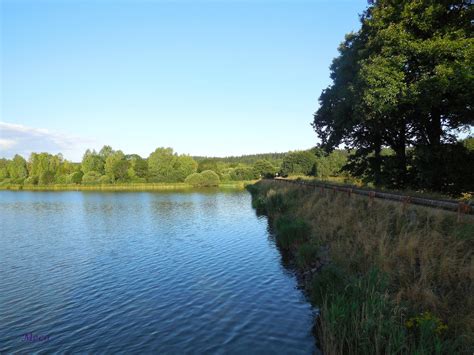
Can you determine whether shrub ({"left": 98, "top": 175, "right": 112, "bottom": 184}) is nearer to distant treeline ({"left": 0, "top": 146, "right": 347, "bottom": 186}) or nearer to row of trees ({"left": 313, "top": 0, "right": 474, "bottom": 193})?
distant treeline ({"left": 0, "top": 146, "right": 347, "bottom": 186})

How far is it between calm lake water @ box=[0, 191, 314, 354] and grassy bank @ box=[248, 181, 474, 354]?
1.78 m

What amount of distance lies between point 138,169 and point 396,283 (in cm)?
14918

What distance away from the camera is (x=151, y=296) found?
584 inches

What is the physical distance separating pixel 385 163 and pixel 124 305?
1030 inches

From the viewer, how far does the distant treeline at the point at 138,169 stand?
139875 millimetres

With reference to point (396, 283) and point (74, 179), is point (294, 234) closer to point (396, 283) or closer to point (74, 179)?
point (396, 283)

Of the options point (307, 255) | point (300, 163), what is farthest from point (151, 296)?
point (300, 163)

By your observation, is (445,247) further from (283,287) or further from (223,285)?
(223,285)

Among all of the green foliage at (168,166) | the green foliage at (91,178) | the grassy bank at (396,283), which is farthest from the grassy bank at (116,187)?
the grassy bank at (396,283)

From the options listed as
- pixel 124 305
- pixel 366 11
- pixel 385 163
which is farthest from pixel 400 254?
pixel 366 11

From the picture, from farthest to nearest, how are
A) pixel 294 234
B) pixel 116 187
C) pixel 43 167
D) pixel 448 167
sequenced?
pixel 43 167, pixel 116 187, pixel 448 167, pixel 294 234

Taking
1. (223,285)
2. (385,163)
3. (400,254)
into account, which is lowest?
(223,285)

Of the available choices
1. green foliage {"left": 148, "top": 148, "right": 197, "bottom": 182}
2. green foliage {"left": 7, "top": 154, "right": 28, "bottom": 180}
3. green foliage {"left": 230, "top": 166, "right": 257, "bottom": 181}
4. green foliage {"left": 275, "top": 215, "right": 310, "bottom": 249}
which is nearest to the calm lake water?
green foliage {"left": 275, "top": 215, "right": 310, "bottom": 249}

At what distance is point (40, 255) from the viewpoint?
23016 millimetres
